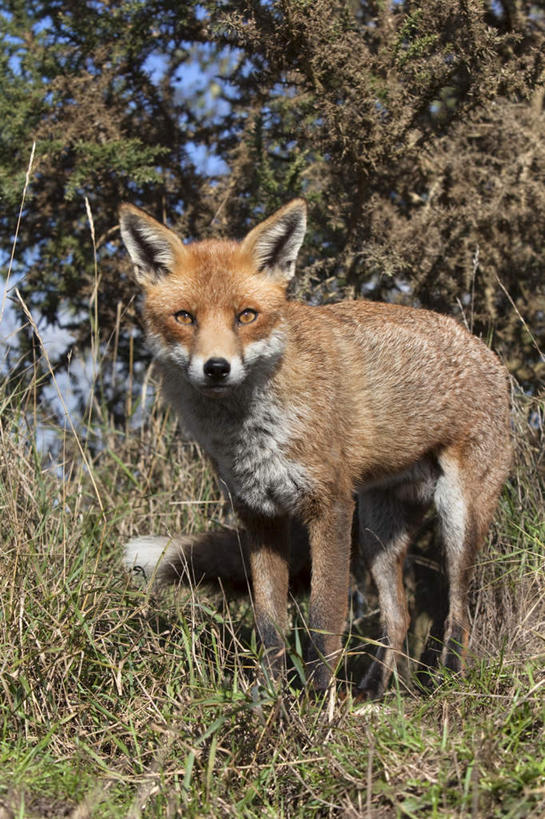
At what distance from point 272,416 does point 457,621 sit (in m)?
1.34

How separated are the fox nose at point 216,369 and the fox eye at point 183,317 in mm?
294

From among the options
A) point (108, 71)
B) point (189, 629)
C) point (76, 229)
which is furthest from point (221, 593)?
point (108, 71)

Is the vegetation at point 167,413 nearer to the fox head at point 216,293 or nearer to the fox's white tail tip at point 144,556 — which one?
the fox's white tail tip at point 144,556

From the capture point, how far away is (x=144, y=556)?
3.75 meters

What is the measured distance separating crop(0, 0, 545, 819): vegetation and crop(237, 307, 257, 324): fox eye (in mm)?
920

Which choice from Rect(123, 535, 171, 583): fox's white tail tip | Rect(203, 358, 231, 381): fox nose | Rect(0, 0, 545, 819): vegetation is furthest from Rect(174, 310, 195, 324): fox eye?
Rect(123, 535, 171, 583): fox's white tail tip

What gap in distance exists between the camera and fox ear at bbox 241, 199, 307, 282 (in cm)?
327

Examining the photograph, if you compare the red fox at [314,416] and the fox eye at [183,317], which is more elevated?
the fox eye at [183,317]

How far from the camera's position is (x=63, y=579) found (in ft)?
10.5

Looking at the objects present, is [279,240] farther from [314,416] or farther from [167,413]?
[167,413]

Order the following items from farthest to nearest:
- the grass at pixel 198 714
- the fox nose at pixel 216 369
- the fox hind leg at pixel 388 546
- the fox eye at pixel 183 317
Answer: the fox hind leg at pixel 388 546, the fox eye at pixel 183 317, the fox nose at pixel 216 369, the grass at pixel 198 714

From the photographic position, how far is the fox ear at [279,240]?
3.27 meters

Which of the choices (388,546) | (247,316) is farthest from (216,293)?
(388,546)

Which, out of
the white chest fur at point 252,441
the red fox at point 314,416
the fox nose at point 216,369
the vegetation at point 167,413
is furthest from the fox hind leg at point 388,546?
the fox nose at point 216,369
